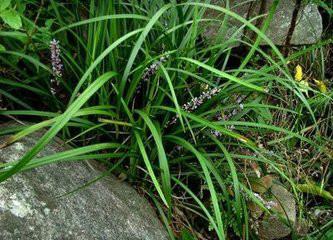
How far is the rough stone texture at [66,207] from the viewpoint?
5.00 feet

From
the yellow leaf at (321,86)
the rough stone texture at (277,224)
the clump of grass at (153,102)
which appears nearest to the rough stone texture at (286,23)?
the yellow leaf at (321,86)

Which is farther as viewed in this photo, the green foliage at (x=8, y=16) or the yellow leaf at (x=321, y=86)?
the yellow leaf at (x=321, y=86)

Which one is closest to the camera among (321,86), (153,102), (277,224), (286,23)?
(153,102)

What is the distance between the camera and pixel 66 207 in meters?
1.65

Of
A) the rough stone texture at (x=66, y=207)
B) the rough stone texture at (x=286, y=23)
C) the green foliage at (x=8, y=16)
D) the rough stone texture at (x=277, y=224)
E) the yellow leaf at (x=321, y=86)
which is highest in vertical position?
the green foliage at (x=8, y=16)

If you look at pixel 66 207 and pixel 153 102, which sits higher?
pixel 153 102

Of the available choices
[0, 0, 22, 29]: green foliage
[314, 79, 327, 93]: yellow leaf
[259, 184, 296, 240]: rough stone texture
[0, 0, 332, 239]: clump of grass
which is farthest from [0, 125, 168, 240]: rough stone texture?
[314, 79, 327, 93]: yellow leaf

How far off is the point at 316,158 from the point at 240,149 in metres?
0.54

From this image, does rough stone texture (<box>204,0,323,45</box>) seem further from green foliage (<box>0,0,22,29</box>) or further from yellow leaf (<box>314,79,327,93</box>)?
green foliage (<box>0,0,22,29</box>)

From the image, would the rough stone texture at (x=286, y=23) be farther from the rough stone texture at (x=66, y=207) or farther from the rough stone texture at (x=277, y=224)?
the rough stone texture at (x=66, y=207)

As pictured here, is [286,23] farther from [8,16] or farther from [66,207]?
[66,207]

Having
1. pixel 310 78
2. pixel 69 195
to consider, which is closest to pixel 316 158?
pixel 310 78

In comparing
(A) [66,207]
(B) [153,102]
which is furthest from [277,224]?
(A) [66,207]

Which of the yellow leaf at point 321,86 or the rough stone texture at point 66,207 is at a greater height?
the yellow leaf at point 321,86
